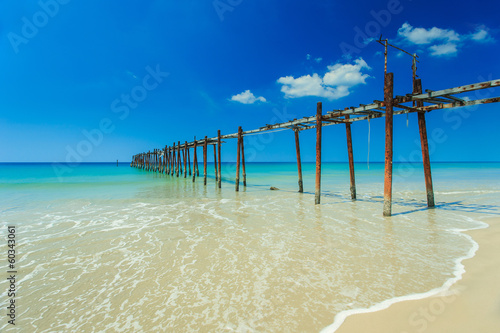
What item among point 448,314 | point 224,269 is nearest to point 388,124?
point 448,314

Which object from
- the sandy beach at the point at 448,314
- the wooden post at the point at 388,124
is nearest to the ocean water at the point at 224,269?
the sandy beach at the point at 448,314

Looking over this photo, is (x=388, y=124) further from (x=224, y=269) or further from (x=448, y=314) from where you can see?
(x=224, y=269)

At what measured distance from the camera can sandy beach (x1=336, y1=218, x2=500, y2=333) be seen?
2.86 metres

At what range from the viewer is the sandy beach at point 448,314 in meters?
2.86

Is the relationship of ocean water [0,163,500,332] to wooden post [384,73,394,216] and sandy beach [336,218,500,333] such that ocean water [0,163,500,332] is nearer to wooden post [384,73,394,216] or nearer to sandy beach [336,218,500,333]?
sandy beach [336,218,500,333]

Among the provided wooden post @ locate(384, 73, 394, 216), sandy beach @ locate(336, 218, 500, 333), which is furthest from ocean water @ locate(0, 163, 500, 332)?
wooden post @ locate(384, 73, 394, 216)

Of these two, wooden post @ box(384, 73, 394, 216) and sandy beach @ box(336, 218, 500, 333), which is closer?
sandy beach @ box(336, 218, 500, 333)

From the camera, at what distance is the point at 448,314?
3.10 meters

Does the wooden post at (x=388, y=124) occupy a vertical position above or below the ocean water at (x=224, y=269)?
above

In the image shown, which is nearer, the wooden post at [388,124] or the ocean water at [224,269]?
the ocean water at [224,269]

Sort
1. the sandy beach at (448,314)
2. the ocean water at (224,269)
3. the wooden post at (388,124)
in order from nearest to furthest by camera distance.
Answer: the sandy beach at (448,314), the ocean water at (224,269), the wooden post at (388,124)

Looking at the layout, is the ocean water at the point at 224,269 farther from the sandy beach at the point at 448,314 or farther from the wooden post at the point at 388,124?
the wooden post at the point at 388,124

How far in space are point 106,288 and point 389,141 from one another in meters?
8.98

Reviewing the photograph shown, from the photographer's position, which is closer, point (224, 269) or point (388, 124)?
point (224, 269)
